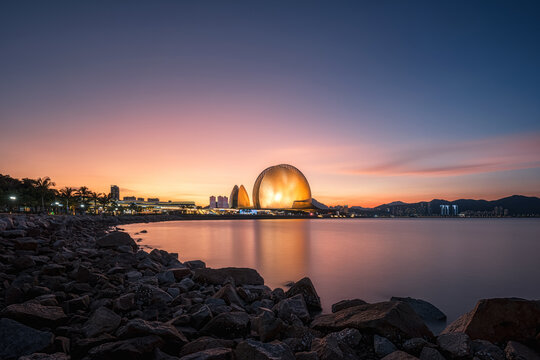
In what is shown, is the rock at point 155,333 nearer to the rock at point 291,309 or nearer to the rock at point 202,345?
the rock at point 202,345

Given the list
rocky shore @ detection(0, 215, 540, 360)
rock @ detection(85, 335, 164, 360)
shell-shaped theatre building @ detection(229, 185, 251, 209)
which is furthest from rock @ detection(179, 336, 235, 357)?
shell-shaped theatre building @ detection(229, 185, 251, 209)

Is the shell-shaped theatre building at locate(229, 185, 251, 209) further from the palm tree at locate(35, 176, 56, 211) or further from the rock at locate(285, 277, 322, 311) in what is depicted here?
the rock at locate(285, 277, 322, 311)

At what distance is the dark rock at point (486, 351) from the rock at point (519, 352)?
9 cm

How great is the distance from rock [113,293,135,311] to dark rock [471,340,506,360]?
453cm

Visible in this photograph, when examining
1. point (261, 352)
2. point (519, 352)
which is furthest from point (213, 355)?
point (519, 352)

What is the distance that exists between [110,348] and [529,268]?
626 inches

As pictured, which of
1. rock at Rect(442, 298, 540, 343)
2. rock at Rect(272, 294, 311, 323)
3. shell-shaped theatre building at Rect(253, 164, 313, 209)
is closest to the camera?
rock at Rect(442, 298, 540, 343)

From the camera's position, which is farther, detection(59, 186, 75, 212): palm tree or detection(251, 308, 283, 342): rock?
detection(59, 186, 75, 212): palm tree

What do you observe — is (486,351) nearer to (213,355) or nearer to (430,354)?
(430,354)

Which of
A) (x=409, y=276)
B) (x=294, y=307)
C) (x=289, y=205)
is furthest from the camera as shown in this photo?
(x=289, y=205)

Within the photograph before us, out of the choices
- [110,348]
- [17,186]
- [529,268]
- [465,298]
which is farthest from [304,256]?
[17,186]

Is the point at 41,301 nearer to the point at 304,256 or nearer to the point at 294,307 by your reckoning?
the point at 294,307

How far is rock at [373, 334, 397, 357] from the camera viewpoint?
352cm

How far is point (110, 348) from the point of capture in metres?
3.07
